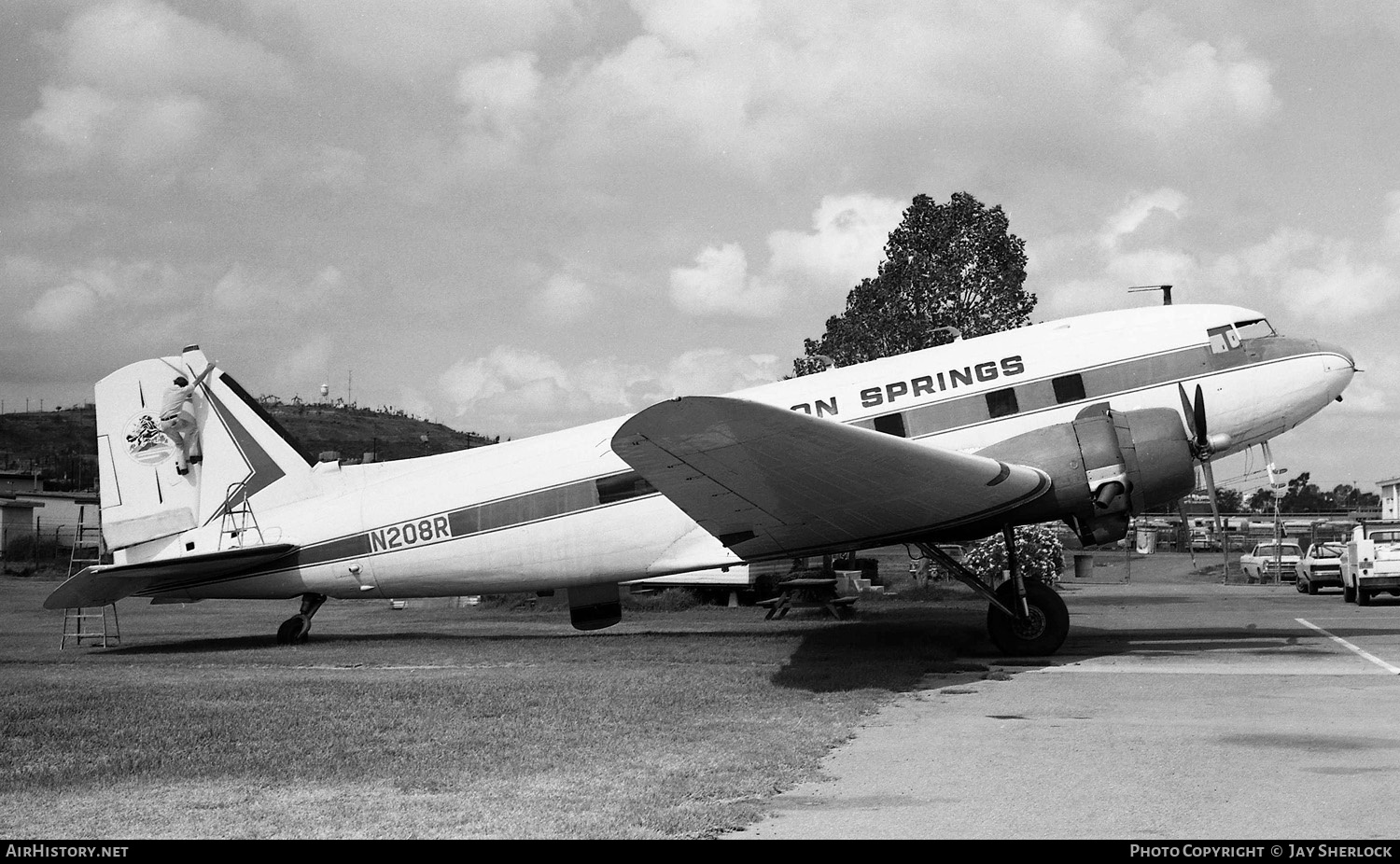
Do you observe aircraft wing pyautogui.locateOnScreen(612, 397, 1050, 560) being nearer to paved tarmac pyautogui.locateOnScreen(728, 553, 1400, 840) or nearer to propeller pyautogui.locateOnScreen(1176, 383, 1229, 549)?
paved tarmac pyautogui.locateOnScreen(728, 553, 1400, 840)

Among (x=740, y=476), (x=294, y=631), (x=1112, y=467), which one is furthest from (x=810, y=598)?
(x=740, y=476)

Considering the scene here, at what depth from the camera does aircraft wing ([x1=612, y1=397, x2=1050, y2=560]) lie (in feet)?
32.0

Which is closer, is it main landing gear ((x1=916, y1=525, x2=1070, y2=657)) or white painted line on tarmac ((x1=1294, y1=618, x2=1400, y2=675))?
white painted line on tarmac ((x1=1294, y1=618, x2=1400, y2=675))

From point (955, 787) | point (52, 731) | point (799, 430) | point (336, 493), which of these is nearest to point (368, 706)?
point (52, 731)

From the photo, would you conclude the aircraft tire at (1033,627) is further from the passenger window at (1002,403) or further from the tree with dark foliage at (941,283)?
the tree with dark foliage at (941,283)

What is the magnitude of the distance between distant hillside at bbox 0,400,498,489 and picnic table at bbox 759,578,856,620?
316 feet

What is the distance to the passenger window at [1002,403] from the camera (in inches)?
555

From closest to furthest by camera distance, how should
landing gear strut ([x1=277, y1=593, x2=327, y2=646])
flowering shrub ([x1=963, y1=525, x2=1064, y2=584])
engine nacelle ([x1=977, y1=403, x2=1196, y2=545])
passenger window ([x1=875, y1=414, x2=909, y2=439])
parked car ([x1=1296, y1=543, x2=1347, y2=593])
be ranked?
engine nacelle ([x1=977, y1=403, x2=1196, y2=545])
passenger window ([x1=875, y1=414, x2=909, y2=439])
landing gear strut ([x1=277, y1=593, x2=327, y2=646])
flowering shrub ([x1=963, y1=525, x2=1064, y2=584])
parked car ([x1=1296, y1=543, x2=1347, y2=593])

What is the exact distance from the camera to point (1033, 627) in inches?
530

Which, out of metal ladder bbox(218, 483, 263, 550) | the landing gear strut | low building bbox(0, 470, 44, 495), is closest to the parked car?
the landing gear strut

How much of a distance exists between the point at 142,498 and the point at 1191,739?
1446cm

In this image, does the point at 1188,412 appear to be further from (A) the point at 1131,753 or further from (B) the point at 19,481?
(B) the point at 19,481

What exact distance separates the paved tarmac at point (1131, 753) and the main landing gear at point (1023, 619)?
375 millimetres

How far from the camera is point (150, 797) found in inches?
239
